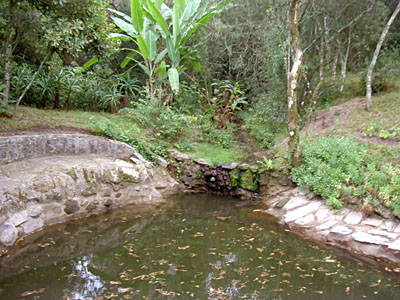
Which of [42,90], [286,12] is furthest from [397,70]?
[42,90]

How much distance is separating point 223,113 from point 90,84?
4.41 metres

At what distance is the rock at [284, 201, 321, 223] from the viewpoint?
6.01 meters

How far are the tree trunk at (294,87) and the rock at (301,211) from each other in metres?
1.08

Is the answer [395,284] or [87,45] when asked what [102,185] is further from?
[395,284]

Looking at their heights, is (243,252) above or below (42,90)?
below

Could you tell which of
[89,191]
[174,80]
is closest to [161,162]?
[89,191]

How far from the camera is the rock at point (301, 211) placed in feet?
19.7

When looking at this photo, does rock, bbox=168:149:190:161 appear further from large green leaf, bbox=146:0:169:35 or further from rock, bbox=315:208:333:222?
large green leaf, bbox=146:0:169:35

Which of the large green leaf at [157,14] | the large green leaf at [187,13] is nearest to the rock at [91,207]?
the large green leaf at [157,14]

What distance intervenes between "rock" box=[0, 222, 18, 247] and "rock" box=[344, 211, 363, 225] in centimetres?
550

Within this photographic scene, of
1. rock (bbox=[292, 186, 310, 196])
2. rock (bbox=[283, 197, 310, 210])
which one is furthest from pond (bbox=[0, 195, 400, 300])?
rock (bbox=[292, 186, 310, 196])

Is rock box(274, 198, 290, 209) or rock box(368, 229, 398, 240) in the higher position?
rock box(368, 229, 398, 240)

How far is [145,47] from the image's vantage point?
9.52 meters

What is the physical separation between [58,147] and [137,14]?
514cm
